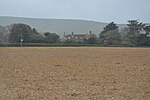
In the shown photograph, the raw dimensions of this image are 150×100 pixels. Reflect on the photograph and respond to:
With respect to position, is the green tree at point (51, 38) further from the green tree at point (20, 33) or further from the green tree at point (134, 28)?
the green tree at point (134, 28)

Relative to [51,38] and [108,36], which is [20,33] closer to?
[51,38]

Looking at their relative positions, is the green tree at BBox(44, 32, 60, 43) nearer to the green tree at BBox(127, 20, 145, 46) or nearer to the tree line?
the tree line

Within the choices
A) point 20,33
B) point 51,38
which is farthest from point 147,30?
point 20,33

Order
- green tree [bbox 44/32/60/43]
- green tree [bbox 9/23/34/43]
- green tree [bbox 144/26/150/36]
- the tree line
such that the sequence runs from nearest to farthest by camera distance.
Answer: the tree line
green tree [bbox 9/23/34/43]
green tree [bbox 44/32/60/43]
green tree [bbox 144/26/150/36]

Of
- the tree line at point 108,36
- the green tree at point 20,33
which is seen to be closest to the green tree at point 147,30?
Answer: the tree line at point 108,36

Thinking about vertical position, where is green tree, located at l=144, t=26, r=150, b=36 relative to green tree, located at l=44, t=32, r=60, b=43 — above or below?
above

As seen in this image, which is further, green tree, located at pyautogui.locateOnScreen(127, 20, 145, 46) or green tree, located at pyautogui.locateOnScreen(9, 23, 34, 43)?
green tree, located at pyautogui.locateOnScreen(127, 20, 145, 46)

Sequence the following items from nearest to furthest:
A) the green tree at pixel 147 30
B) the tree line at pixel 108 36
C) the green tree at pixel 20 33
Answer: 1. the tree line at pixel 108 36
2. the green tree at pixel 20 33
3. the green tree at pixel 147 30

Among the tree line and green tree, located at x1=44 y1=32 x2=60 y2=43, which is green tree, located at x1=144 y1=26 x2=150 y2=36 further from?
green tree, located at x1=44 y1=32 x2=60 y2=43

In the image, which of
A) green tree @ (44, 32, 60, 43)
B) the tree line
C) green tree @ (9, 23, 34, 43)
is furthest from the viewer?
green tree @ (44, 32, 60, 43)

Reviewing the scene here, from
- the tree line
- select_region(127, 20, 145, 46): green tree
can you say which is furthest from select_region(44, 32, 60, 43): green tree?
select_region(127, 20, 145, 46): green tree

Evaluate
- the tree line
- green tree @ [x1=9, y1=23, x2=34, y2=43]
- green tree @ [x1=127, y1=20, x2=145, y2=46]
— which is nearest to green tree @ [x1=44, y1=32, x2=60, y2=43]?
the tree line

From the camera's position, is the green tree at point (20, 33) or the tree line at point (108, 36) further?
the green tree at point (20, 33)

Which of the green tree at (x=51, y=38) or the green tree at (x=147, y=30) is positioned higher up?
the green tree at (x=147, y=30)
